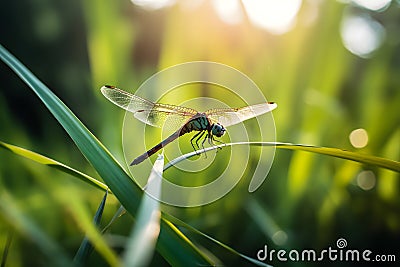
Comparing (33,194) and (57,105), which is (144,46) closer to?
(33,194)

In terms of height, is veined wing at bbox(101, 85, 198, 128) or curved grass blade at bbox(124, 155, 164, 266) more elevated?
veined wing at bbox(101, 85, 198, 128)

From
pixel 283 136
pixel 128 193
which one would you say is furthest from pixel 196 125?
pixel 128 193

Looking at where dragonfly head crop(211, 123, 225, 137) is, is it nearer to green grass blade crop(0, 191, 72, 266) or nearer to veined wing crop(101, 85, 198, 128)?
veined wing crop(101, 85, 198, 128)

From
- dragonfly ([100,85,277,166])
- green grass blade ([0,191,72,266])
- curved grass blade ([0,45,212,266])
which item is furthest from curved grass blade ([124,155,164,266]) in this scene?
dragonfly ([100,85,277,166])

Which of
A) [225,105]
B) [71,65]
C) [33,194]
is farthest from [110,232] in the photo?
[71,65]

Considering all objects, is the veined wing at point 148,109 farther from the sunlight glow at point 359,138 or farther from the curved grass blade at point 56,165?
the sunlight glow at point 359,138

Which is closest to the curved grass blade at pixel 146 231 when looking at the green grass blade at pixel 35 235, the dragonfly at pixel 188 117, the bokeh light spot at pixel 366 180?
the green grass blade at pixel 35 235

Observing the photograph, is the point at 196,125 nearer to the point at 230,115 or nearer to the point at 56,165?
the point at 230,115
